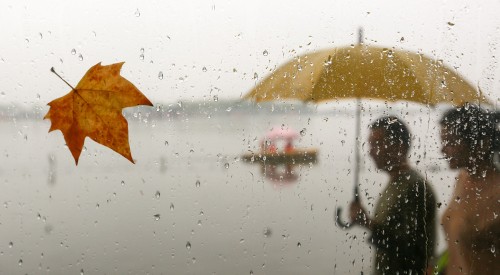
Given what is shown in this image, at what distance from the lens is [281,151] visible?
4.23 feet

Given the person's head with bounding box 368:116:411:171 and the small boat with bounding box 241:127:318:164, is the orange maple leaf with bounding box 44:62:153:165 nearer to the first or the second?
the small boat with bounding box 241:127:318:164

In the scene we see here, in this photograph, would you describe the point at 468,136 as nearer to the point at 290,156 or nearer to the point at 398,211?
the point at 398,211

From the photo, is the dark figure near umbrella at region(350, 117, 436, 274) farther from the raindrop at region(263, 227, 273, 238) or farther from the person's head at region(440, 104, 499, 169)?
the raindrop at region(263, 227, 273, 238)

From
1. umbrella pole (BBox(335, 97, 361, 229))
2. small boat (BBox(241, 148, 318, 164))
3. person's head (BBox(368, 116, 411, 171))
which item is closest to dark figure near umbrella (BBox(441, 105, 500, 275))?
person's head (BBox(368, 116, 411, 171))

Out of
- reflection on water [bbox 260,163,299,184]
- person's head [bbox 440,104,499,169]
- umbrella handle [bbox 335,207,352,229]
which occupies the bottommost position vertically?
umbrella handle [bbox 335,207,352,229]

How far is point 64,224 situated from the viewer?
1.32 m

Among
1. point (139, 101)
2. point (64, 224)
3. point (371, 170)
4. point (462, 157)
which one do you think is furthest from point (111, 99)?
point (462, 157)

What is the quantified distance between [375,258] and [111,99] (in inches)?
29.0

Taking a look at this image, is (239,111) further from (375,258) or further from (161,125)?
(375,258)

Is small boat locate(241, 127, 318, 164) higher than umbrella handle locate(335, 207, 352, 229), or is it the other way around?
small boat locate(241, 127, 318, 164)

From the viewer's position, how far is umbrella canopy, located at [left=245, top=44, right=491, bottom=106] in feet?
4.20

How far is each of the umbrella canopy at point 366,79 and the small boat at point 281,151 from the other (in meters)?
0.09

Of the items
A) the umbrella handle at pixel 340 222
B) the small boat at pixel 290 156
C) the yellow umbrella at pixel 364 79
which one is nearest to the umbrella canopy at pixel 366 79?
the yellow umbrella at pixel 364 79

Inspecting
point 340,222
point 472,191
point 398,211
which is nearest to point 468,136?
point 472,191
